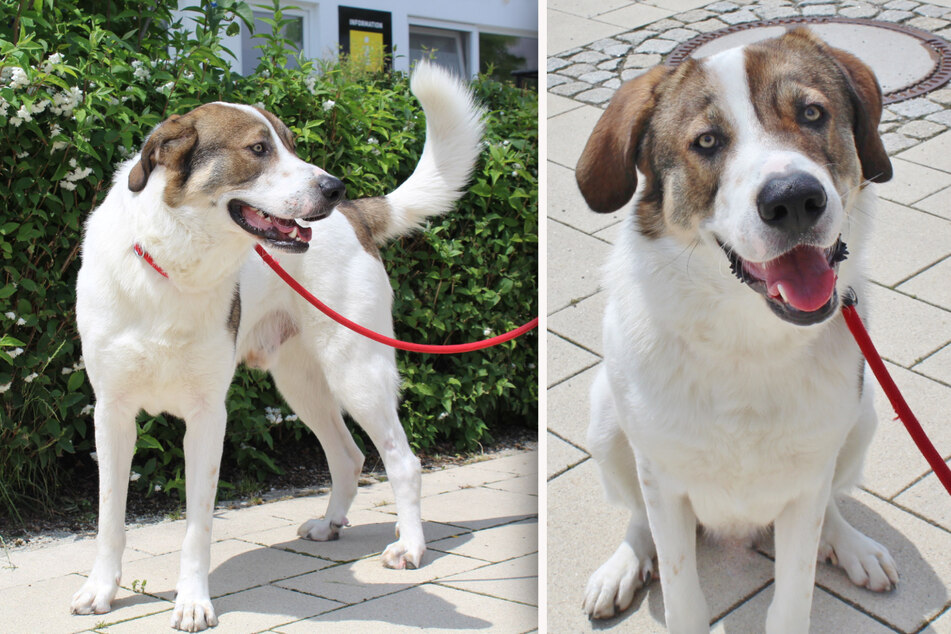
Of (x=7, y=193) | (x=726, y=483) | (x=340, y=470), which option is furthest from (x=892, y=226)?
(x=7, y=193)

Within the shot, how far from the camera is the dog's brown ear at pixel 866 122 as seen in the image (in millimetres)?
1619

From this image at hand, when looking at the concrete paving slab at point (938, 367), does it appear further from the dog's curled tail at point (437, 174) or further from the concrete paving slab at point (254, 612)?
the concrete paving slab at point (254, 612)

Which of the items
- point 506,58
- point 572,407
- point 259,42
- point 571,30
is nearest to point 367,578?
point 572,407

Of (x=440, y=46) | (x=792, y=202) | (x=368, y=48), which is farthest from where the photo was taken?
(x=368, y=48)

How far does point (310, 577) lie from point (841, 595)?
4.73 feet

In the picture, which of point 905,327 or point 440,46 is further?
point 440,46

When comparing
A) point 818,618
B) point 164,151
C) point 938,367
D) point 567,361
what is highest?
point 164,151

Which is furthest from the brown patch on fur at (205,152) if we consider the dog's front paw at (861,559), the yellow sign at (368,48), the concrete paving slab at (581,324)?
the yellow sign at (368,48)

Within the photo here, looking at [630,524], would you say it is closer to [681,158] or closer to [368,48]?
[681,158]

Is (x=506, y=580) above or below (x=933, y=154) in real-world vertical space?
below

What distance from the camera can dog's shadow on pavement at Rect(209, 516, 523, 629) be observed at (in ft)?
7.57

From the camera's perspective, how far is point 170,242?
2.17 meters

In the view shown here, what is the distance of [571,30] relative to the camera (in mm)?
2322

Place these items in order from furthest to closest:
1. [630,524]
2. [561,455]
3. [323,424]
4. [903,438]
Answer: [323,424] < [903,438] < [561,455] < [630,524]
